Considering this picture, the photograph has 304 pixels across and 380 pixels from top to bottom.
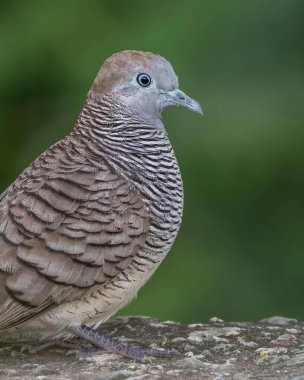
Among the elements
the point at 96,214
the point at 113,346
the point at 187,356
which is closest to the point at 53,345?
the point at 113,346

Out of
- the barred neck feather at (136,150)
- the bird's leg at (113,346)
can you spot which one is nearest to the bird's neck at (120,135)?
the barred neck feather at (136,150)

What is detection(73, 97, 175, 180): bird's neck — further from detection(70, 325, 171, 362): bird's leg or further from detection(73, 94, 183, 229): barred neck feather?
detection(70, 325, 171, 362): bird's leg

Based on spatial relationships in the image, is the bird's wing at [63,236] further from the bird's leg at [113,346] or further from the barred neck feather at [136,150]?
the bird's leg at [113,346]

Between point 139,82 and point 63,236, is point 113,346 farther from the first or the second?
point 139,82

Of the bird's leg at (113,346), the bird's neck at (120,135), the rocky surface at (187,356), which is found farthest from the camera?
the bird's neck at (120,135)

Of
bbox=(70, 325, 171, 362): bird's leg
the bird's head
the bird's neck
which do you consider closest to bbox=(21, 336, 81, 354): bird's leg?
bbox=(70, 325, 171, 362): bird's leg

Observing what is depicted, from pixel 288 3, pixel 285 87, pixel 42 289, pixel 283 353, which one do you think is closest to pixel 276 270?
pixel 285 87
